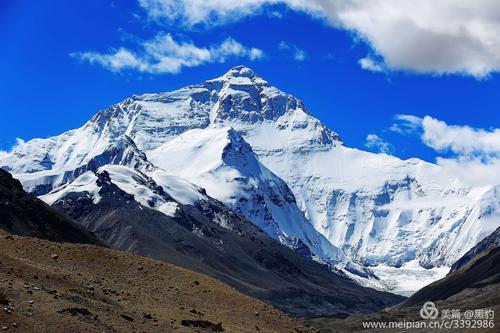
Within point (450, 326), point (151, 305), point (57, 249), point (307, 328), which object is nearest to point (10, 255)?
point (57, 249)

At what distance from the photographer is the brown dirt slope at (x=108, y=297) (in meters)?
51.2

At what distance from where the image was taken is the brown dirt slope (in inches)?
2016

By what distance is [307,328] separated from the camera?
6988 centimetres

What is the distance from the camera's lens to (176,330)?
5650 centimetres

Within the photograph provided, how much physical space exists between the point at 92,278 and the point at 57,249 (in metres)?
6.01

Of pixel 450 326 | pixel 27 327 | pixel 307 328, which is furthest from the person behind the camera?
pixel 450 326

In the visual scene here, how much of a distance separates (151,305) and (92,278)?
20.1 feet

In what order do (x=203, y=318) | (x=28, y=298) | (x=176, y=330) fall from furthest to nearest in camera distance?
1. (x=203, y=318)
2. (x=176, y=330)
3. (x=28, y=298)

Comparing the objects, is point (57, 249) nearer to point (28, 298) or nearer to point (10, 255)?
point (10, 255)

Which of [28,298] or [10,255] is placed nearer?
[28,298]

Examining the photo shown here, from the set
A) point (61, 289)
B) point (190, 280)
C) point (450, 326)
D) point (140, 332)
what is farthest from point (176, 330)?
point (450, 326)

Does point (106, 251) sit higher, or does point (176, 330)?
point (106, 251)

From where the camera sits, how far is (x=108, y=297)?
60.3m

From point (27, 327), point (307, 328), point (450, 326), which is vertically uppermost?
point (450, 326)
